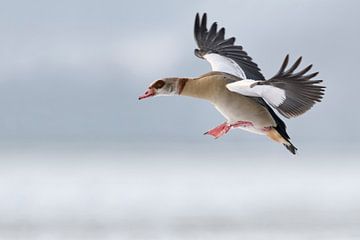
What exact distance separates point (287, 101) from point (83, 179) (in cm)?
2231

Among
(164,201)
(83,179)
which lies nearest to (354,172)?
(83,179)

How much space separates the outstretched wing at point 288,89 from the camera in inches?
174

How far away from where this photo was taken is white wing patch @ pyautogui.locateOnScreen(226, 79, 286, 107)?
14.5 ft

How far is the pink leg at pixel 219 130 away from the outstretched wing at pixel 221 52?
0.70 metres

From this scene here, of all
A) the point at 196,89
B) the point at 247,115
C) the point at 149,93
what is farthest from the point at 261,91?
the point at 149,93

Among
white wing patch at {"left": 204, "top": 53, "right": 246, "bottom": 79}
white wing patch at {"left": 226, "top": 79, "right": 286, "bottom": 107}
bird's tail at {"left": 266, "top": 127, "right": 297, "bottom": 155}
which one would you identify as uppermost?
white wing patch at {"left": 204, "top": 53, "right": 246, "bottom": 79}

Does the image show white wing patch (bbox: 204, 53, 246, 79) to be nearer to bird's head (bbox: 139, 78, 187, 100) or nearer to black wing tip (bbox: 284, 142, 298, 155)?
black wing tip (bbox: 284, 142, 298, 155)

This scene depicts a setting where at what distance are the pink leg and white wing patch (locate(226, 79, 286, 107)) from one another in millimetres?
203

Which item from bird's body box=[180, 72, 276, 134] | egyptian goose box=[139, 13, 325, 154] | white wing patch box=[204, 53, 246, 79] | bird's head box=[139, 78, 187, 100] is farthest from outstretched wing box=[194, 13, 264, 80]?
bird's head box=[139, 78, 187, 100]

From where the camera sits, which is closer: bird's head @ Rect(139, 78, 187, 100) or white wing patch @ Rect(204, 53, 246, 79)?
bird's head @ Rect(139, 78, 187, 100)

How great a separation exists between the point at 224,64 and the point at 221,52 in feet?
1.30

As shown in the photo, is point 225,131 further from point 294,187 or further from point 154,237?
point 294,187

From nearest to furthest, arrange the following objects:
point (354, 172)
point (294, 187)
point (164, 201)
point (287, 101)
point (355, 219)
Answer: point (287, 101), point (355, 219), point (164, 201), point (294, 187), point (354, 172)

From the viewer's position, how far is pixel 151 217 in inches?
719
